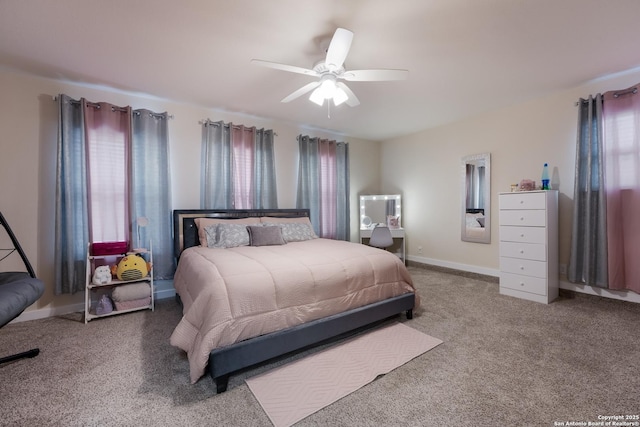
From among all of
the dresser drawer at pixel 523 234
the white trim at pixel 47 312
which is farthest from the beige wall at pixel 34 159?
the dresser drawer at pixel 523 234

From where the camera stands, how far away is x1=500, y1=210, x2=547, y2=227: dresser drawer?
116 inches

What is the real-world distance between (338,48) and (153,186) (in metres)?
2.73

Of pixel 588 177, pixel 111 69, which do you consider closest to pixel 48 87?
pixel 111 69

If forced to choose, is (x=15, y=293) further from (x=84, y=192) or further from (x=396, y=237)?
(x=396, y=237)

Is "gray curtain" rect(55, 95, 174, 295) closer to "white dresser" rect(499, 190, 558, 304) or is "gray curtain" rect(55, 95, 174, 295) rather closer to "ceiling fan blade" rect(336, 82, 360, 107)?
"ceiling fan blade" rect(336, 82, 360, 107)

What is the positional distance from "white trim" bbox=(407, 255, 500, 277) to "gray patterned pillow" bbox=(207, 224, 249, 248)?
3308mm

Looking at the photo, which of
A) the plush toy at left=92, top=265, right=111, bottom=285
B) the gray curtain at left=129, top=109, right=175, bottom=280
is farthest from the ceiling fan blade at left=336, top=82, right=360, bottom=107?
the plush toy at left=92, top=265, right=111, bottom=285

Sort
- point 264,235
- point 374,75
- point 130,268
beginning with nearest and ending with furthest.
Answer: point 374,75 → point 130,268 → point 264,235

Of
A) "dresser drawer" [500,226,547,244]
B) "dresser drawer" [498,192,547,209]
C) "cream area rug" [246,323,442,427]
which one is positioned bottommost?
"cream area rug" [246,323,442,427]

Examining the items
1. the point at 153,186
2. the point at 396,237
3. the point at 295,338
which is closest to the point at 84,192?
the point at 153,186

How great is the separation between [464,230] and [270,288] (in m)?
3.61

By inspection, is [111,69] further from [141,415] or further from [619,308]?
[619,308]

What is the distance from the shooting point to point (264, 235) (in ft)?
10.4

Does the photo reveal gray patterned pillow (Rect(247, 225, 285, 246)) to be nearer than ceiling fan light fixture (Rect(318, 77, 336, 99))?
No
